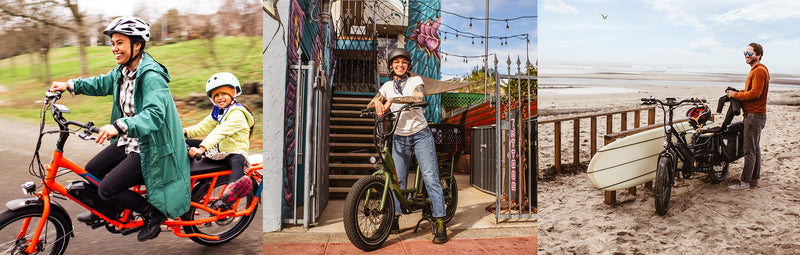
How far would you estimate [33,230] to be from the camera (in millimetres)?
1475

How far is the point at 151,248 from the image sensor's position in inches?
70.4

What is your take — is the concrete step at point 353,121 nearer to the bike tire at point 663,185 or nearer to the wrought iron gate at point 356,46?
the wrought iron gate at point 356,46

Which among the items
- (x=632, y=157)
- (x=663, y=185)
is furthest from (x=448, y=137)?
(x=663, y=185)

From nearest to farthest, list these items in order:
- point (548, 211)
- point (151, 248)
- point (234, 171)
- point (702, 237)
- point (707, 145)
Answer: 1. point (151, 248)
2. point (234, 171)
3. point (707, 145)
4. point (702, 237)
5. point (548, 211)

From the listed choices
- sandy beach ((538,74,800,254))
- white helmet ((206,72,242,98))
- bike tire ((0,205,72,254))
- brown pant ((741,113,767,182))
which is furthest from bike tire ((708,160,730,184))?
bike tire ((0,205,72,254))

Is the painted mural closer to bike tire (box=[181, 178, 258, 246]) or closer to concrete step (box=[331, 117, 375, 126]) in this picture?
concrete step (box=[331, 117, 375, 126])

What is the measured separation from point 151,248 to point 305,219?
0.94 m

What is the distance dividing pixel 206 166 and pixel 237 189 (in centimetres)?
19

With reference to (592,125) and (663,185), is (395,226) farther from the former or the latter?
(663,185)

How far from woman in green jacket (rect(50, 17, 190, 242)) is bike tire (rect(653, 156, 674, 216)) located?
2864 mm

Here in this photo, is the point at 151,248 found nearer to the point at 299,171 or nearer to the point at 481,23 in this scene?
the point at 299,171

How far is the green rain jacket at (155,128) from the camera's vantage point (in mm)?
1589

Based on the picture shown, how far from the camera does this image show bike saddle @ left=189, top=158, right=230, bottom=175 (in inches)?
72.0

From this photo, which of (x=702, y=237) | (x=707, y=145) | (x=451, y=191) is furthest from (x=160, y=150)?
(x=702, y=237)
